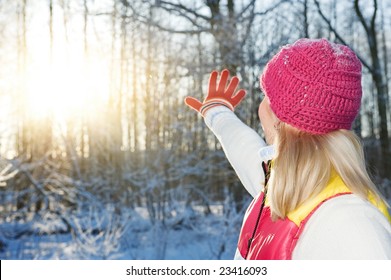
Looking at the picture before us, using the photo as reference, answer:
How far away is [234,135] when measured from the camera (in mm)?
1527

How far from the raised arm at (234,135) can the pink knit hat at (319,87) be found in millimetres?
178

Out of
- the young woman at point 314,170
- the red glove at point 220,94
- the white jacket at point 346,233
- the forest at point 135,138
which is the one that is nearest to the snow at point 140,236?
the forest at point 135,138

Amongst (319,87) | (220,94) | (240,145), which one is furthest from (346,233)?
(220,94)

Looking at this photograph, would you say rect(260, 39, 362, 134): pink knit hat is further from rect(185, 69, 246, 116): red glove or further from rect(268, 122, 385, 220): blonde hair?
rect(185, 69, 246, 116): red glove

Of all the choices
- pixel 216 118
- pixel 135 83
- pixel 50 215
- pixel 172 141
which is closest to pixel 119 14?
pixel 135 83

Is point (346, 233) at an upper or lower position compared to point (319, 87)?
lower

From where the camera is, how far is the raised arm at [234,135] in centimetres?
139

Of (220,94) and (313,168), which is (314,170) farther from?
(220,94)

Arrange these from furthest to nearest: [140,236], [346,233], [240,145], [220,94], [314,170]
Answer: [140,236] < [220,94] < [240,145] < [314,170] < [346,233]

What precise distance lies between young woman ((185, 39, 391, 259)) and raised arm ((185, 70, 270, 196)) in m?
0.17

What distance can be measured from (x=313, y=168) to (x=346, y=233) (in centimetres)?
16

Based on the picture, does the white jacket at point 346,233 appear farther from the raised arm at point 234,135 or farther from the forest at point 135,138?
the forest at point 135,138

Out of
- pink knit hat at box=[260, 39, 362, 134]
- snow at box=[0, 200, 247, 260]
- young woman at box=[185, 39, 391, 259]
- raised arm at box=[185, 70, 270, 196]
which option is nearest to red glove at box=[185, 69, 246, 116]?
raised arm at box=[185, 70, 270, 196]

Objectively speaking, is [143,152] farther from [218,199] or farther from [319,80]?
[319,80]
